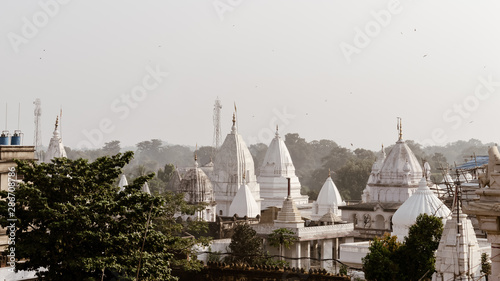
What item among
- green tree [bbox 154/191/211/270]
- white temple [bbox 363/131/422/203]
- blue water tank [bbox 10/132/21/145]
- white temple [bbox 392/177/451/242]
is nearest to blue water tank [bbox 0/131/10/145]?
blue water tank [bbox 10/132/21/145]

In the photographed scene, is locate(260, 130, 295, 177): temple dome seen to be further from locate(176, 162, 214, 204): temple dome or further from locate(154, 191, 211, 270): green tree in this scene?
locate(154, 191, 211, 270): green tree

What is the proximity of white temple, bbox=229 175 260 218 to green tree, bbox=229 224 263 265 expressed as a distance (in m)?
21.9

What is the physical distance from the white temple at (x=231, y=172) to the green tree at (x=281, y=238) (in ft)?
84.6

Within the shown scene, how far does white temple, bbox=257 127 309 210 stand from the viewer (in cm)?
8025

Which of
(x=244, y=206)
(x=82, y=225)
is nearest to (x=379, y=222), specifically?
(x=244, y=206)

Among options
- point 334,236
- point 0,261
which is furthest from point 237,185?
point 0,261

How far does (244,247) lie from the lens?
1706 inches

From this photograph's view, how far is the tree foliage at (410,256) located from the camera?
28.8m

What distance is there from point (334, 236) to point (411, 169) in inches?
472

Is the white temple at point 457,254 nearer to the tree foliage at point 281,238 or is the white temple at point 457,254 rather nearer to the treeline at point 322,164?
the tree foliage at point 281,238

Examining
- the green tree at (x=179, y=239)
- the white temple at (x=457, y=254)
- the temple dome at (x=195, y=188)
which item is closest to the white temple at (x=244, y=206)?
the temple dome at (x=195, y=188)

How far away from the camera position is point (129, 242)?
74.6 ft

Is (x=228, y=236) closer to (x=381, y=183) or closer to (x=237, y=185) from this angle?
(x=381, y=183)

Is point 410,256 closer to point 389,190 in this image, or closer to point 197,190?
point 389,190
